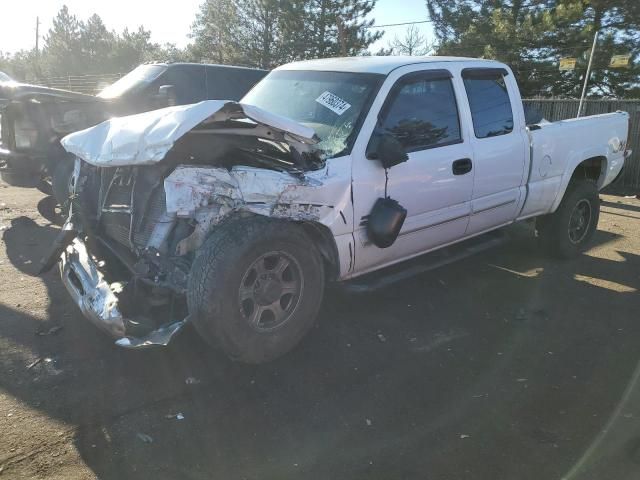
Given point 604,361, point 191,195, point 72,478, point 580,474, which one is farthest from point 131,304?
point 604,361

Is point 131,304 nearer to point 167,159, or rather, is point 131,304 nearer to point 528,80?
point 167,159

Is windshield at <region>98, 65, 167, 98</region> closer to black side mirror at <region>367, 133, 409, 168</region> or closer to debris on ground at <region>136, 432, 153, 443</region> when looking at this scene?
black side mirror at <region>367, 133, 409, 168</region>

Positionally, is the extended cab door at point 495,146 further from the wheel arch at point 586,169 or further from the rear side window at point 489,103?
the wheel arch at point 586,169

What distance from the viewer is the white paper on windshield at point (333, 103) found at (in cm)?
393

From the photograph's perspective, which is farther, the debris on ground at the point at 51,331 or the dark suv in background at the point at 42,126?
the dark suv in background at the point at 42,126

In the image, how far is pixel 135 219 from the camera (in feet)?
11.4

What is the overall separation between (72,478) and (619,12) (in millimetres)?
20574

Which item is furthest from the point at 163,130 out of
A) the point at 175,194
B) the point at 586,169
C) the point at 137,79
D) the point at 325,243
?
the point at 137,79

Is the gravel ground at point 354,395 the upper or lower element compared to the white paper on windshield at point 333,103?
lower

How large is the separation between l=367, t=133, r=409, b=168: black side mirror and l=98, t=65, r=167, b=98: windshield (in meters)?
5.54

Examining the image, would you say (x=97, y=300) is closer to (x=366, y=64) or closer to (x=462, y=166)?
(x=366, y=64)

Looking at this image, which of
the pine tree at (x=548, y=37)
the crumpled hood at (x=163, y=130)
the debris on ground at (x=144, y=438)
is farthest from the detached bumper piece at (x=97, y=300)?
the pine tree at (x=548, y=37)

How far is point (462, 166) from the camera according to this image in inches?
170

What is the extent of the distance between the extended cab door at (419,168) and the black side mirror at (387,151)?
0.06 m
